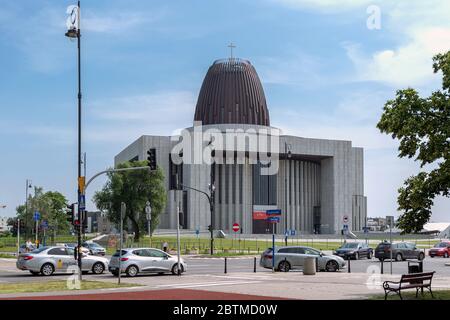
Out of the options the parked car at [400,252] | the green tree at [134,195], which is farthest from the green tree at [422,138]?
the green tree at [134,195]

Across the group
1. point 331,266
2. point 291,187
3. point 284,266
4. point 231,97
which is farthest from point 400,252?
point 231,97

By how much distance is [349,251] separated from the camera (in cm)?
4934

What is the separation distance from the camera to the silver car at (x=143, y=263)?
102 feet

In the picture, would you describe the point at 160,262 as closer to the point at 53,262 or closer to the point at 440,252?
the point at 53,262

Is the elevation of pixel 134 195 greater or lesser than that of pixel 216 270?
greater

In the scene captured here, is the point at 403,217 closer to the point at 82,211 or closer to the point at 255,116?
the point at 82,211

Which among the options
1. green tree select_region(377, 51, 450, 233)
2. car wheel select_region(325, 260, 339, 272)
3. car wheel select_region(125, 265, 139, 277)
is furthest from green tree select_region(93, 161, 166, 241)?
green tree select_region(377, 51, 450, 233)

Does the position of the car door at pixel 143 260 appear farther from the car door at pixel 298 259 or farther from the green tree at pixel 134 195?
the green tree at pixel 134 195

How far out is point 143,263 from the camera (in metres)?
31.5

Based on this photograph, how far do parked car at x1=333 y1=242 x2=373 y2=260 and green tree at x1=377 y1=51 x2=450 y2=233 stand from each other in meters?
28.7

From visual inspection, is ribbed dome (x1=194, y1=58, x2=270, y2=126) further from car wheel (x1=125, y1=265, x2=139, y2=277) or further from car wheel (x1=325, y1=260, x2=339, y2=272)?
car wheel (x1=125, y1=265, x2=139, y2=277)

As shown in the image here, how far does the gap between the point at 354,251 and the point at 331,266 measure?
14.9 meters
